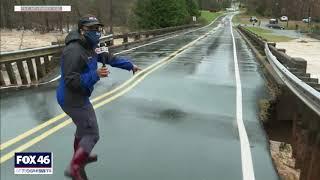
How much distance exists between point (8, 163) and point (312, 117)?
4461mm

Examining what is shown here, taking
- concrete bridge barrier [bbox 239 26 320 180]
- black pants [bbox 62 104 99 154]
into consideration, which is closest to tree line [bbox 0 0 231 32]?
concrete bridge barrier [bbox 239 26 320 180]

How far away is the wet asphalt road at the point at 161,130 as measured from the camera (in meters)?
6.85

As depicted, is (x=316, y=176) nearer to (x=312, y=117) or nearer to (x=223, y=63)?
(x=312, y=117)

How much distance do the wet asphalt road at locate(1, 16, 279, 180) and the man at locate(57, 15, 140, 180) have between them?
0.72 m

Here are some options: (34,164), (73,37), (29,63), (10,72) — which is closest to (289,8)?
(29,63)

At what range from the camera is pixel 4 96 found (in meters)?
12.0

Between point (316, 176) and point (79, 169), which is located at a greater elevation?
point (79, 169)

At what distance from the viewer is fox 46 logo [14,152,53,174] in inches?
254

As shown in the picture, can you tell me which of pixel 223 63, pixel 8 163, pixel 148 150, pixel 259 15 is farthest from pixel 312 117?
pixel 259 15

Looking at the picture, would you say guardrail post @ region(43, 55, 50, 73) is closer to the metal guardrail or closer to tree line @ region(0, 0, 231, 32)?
the metal guardrail

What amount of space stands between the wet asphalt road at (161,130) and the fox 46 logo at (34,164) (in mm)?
102

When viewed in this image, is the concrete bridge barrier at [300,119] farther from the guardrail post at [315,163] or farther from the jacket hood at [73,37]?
the jacket hood at [73,37]

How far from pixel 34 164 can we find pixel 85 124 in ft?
3.89

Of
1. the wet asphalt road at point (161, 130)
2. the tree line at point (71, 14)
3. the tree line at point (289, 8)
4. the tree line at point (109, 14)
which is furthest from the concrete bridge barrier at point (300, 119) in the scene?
the tree line at point (289, 8)
